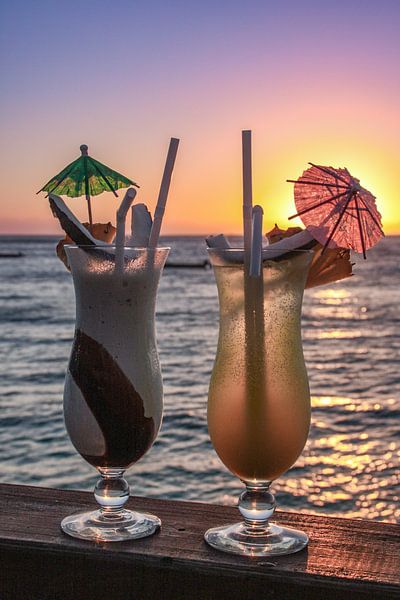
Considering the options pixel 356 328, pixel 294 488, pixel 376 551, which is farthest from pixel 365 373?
pixel 376 551

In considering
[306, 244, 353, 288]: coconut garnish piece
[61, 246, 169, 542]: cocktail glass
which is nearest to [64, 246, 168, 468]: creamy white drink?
[61, 246, 169, 542]: cocktail glass

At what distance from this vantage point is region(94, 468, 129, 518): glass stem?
4.66 feet

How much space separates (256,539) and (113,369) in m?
0.33

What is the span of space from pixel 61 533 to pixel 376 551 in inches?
18.5

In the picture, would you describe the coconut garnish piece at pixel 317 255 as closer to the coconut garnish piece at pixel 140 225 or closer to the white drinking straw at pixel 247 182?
the white drinking straw at pixel 247 182

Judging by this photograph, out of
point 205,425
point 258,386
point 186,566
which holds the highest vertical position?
point 258,386

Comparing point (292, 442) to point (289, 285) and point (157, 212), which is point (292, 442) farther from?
point (157, 212)

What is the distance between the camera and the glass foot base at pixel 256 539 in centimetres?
129

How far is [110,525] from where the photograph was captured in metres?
1.40

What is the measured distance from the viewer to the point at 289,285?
134 centimetres

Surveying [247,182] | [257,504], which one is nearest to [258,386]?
[257,504]

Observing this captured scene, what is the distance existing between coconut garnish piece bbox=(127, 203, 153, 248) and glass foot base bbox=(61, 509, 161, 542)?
44 centimetres

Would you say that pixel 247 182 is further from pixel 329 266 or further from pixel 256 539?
pixel 256 539

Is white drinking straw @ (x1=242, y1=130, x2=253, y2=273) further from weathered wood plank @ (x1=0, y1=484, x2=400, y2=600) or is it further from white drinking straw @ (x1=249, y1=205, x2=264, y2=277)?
weathered wood plank @ (x1=0, y1=484, x2=400, y2=600)
